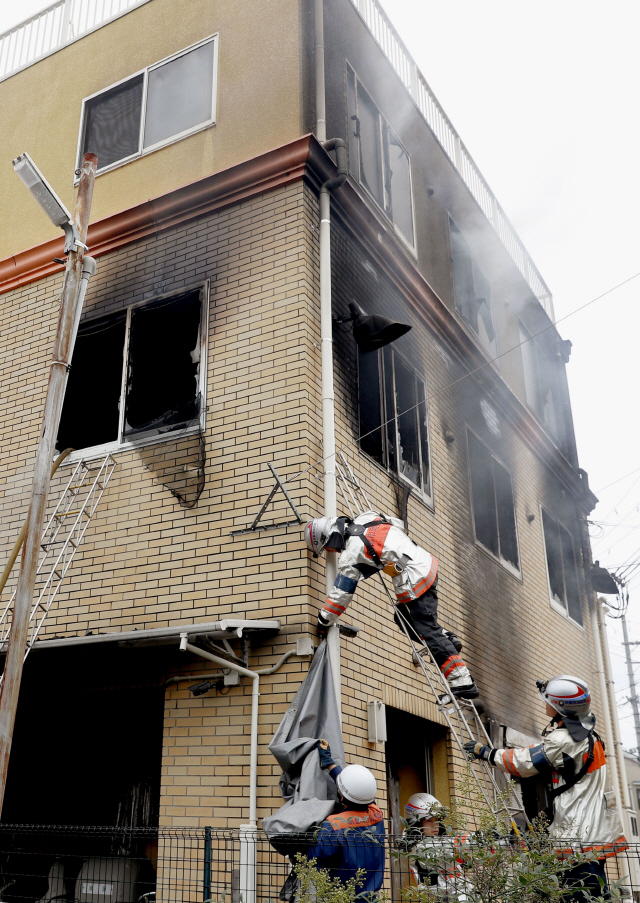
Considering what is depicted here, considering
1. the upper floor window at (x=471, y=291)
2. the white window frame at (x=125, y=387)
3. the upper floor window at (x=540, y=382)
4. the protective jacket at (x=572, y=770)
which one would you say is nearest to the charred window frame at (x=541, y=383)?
the upper floor window at (x=540, y=382)

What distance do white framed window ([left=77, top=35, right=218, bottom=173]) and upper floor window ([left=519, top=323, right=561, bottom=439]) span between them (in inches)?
279

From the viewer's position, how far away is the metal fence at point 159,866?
225 inches

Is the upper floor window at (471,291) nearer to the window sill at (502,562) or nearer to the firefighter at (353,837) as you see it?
the window sill at (502,562)

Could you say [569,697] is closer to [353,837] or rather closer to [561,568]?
[353,837]

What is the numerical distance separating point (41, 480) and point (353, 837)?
114 inches

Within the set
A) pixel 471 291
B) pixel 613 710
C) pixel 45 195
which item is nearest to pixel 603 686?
pixel 613 710

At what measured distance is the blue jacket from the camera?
4.81 meters

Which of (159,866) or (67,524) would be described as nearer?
(159,866)

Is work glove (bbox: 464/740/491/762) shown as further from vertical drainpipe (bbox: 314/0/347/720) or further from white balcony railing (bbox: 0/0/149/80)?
white balcony railing (bbox: 0/0/149/80)

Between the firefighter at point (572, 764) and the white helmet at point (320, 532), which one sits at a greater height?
the white helmet at point (320, 532)

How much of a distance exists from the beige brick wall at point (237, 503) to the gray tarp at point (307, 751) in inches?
8.5

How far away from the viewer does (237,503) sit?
7059 mm

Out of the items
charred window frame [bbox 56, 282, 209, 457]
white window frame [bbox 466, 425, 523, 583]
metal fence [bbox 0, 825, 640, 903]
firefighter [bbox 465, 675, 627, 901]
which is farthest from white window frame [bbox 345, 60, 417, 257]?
metal fence [bbox 0, 825, 640, 903]

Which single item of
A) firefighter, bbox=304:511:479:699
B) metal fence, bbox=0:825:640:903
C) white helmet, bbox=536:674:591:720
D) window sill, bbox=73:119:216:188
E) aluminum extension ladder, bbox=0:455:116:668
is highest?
window sill, bbox=73:119:216:188
